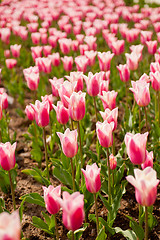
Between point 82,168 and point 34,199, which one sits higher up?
point 34,199

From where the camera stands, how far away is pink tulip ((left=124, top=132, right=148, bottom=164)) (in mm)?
2006

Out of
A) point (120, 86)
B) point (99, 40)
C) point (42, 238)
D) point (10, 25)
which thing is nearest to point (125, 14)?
point (99, 40)

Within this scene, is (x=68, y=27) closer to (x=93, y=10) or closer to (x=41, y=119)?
(x=93, y=10)

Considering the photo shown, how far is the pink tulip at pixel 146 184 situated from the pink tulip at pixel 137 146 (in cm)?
32

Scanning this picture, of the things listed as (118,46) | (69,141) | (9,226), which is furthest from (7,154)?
(118,46)

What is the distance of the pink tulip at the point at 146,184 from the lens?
1.67 metres

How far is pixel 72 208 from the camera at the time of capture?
5.05 ft

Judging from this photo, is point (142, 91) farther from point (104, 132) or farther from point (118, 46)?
point (118, 46)

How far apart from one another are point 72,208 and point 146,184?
0.40 metres

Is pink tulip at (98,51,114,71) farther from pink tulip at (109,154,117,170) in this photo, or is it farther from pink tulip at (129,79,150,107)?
pink tulip at (109,154,117,170)

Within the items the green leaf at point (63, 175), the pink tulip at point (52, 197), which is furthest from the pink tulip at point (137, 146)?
the green leaf at point (63, 175)

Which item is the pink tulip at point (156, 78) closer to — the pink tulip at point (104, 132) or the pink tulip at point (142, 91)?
the pink tulip at point (142, 91)

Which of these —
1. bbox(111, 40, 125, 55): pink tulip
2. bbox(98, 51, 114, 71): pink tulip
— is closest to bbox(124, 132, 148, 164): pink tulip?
bbox(98, 51, 114, 71): pink tulip

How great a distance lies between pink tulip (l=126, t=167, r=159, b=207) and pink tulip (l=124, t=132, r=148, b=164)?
318mm
